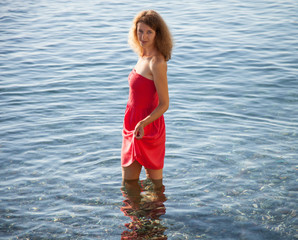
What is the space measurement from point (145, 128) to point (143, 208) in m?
1.18

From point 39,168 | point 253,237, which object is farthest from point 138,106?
point 39,168

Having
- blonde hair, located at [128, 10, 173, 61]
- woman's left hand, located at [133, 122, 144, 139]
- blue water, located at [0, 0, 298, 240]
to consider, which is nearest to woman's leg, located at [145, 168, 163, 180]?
blue water, located at [0, 0, 298, 240]

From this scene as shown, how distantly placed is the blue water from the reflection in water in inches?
4.1

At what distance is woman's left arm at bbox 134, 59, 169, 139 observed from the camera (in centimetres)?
500

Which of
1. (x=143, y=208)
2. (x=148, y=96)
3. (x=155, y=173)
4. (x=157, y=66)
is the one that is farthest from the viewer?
(x=143, y=208)

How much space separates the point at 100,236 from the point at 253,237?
181 centimetres

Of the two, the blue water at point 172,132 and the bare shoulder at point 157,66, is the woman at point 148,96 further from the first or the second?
the blue water at point 172,132

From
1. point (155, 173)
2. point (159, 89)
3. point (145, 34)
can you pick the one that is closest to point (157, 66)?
point (159, 89)

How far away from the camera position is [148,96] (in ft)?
17.3

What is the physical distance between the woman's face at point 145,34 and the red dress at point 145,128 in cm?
37

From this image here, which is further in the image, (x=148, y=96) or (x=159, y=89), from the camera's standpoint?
(x=148, y=96)

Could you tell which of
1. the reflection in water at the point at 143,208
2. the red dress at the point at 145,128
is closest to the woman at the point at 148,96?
the red dress at the point at 145,128

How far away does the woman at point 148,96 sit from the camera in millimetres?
5074

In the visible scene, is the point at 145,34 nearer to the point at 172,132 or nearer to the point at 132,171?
the point at 132,171
